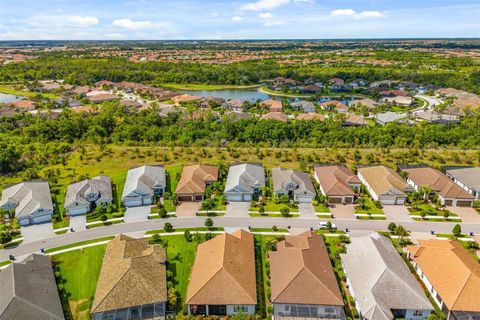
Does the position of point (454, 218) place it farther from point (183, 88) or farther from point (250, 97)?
point (183, 88)

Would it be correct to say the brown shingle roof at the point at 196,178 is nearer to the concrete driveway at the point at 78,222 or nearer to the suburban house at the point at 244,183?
the suburban house at the point at 244,183

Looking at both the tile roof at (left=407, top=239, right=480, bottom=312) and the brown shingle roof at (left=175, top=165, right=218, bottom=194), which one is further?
the brown shingle roof at (left=175, top=165, right=218, bottom=194)

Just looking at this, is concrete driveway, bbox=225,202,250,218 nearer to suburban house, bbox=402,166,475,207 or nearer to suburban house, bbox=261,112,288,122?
suburban house, bbox=402,166,475,207

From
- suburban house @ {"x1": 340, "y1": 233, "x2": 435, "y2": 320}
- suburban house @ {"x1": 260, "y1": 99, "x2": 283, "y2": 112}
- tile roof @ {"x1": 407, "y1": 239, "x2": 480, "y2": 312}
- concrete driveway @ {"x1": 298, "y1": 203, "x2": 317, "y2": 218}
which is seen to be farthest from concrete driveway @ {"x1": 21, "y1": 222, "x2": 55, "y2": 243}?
suburban house @ {"x1": 260, "y1": 99, "x2": 283, "y2": 112}

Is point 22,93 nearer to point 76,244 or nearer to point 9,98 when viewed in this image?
point 9,98

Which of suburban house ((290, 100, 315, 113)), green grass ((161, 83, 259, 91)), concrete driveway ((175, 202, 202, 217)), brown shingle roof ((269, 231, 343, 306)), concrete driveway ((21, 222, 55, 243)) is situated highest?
green grass ((161, 83, 259, 91))

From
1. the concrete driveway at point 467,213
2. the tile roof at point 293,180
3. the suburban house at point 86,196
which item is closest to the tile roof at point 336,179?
the tile roof at point 293,180

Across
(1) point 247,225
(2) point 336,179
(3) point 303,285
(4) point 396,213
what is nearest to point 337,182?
(2) point 336,179
